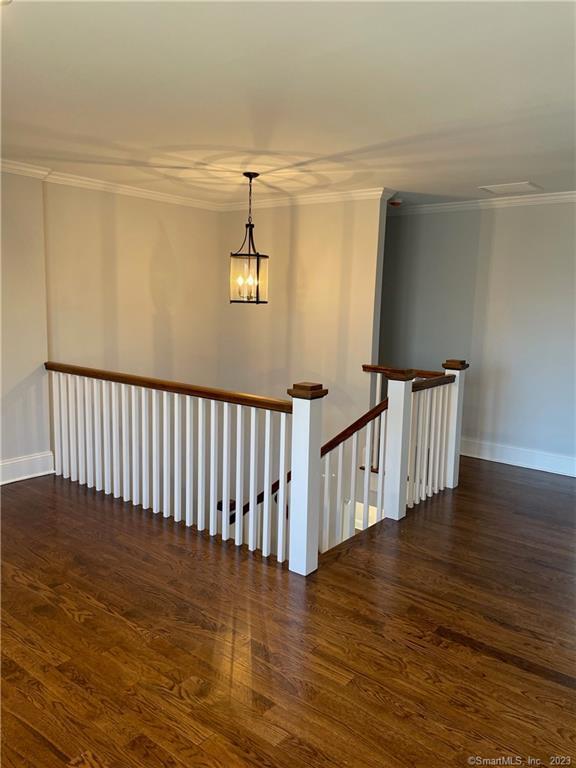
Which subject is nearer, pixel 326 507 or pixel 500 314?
pixel 326 507

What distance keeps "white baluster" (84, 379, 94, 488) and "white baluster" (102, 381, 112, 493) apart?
18 centimetres

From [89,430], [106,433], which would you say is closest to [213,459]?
[106,433]

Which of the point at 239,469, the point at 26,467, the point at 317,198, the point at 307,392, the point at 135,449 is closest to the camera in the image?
the point at 307,392

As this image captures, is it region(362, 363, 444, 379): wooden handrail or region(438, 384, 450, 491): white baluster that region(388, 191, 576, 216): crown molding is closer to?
region(362, 363, 444, 379): wooden handrail

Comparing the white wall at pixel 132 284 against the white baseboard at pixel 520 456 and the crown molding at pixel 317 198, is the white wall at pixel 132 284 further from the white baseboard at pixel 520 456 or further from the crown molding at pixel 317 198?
the white baseboard at pixel 520 456

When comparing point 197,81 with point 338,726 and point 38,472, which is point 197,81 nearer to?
point 338,726

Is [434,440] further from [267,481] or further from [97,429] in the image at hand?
[97,429]

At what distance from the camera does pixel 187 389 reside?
382 cm

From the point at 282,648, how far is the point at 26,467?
3.17 metres

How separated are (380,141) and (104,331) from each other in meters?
3.19

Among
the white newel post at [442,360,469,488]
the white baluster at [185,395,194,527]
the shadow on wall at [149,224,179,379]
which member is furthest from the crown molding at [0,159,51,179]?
the white newel post at [442,360,469,488]

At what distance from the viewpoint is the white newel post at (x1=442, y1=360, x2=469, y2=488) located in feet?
15.5

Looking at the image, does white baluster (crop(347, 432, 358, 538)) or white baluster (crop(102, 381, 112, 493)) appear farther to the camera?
white baluster (crop(102, 381, 112, 493))

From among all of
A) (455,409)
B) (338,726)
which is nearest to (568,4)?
(338,726)
